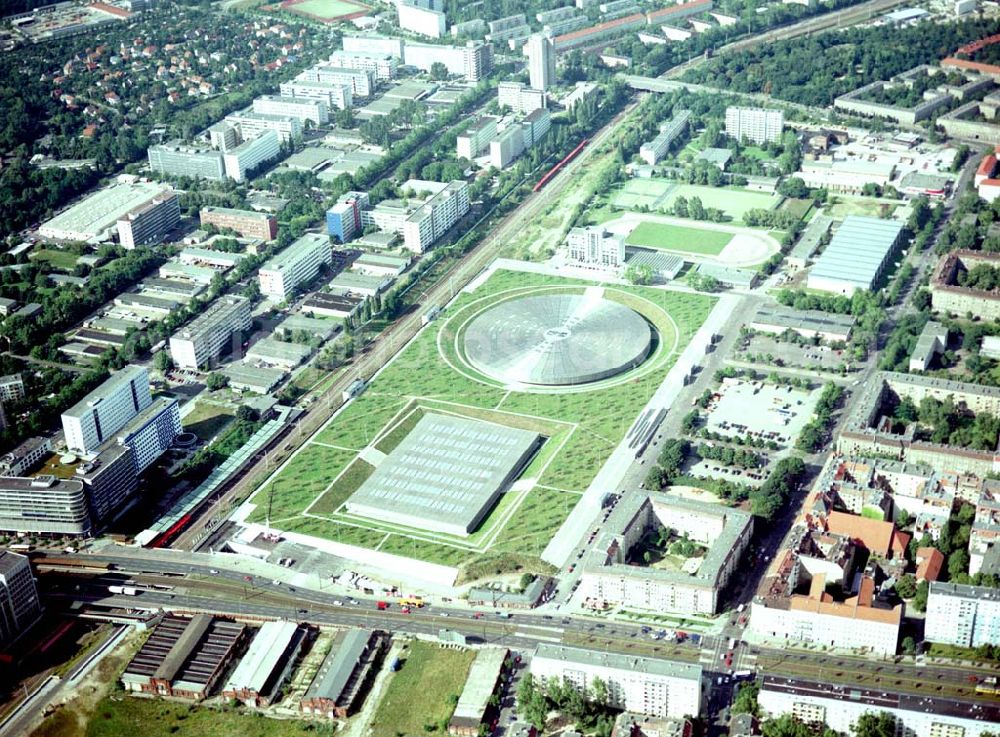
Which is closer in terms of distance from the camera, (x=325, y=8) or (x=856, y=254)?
(x=856, y=254)

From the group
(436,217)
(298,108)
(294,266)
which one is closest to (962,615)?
(294,266)

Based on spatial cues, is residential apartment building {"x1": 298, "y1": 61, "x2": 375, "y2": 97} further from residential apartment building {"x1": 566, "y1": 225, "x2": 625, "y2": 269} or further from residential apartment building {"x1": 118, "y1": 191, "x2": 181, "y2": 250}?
residential apartment building {"x1": 566, "y1": 225, "x2": 625, "y2": 269}

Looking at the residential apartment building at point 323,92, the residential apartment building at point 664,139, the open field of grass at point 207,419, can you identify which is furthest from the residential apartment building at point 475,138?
the open field of grass at point 207,419

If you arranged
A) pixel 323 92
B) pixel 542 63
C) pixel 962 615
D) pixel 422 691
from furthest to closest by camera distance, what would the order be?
pixel 323 92
pixel 542 63
pixel 962 615
pixel 422 691

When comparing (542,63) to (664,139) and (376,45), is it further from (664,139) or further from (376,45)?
(376,45)

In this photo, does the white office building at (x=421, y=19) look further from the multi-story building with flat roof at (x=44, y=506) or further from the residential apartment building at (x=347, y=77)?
the multi-story building with flat roof at (x=44, y=506)

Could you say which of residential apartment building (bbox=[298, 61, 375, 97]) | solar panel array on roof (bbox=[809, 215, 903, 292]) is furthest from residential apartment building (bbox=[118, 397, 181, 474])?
residential apartment building (bbox=[298, 61, 375, 97])
